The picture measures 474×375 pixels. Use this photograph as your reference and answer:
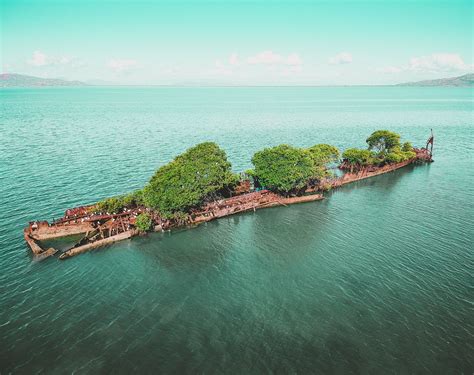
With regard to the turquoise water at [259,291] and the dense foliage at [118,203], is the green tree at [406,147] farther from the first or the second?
the dense foliage at [118,203]

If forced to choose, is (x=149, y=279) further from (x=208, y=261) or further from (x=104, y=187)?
(x=104, y=187)

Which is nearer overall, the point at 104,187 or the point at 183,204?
the point at 183,204

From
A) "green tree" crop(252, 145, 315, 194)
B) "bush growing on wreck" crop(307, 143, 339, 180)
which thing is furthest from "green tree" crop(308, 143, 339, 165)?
"green tree" crop(252, 145, 315, 194)

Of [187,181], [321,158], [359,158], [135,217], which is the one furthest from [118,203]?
[359,158]

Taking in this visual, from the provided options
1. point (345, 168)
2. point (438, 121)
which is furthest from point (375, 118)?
point (345, 168)

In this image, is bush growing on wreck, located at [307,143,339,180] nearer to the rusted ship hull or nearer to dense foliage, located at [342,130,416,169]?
the rusted ship hull
